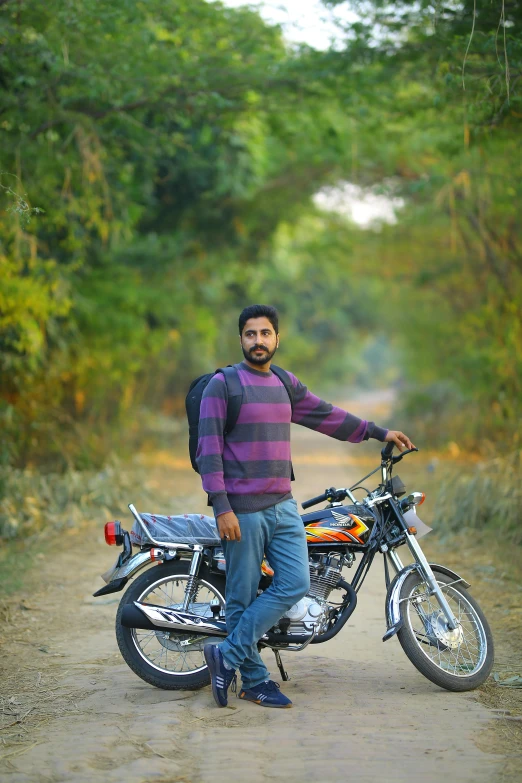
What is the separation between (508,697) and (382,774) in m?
1.28

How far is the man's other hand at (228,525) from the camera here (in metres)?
4.31

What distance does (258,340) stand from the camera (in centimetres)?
453

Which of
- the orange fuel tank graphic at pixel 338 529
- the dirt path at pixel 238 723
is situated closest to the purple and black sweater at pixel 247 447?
the orange fuel tank graphic at pixel 338 529

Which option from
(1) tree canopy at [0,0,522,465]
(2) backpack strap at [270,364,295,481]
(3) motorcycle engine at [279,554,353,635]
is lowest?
(3) motorcycle engine at [279,554,353,635]

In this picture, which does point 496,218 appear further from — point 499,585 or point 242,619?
point 242,619

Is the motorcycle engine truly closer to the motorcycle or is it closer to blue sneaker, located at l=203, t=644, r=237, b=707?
the motorcycle

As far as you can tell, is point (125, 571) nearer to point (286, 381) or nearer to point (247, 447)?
point (247, 447)

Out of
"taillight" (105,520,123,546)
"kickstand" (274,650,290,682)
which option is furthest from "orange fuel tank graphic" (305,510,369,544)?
"taillight" (105,520,123,546)

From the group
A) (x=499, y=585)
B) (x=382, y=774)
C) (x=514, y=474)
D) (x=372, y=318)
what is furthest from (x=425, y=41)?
(x=372, y=318)

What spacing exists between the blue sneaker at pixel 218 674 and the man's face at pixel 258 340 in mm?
1425

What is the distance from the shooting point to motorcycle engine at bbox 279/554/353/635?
462 cm

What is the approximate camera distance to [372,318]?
39.7m

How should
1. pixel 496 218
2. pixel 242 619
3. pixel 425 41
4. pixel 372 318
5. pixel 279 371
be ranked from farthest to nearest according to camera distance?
1. pixel 372 318
2. pixel 496 218
3. pixel 425 41
4. pixel 279 371
5. pixel 242 619

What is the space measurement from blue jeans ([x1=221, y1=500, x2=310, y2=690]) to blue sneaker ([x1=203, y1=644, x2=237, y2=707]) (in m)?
0.04
